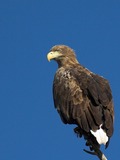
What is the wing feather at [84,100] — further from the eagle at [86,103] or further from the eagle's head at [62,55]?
the eagle's head at [62,55]

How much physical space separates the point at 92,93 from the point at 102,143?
1.33m

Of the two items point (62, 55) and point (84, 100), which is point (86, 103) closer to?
point (84, 100)

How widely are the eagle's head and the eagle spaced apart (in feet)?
2.09

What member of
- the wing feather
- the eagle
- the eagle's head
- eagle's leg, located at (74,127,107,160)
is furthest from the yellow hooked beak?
eagle's leg, located at (74,127,107,160)

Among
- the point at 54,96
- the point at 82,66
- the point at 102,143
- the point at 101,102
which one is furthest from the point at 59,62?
the point at 102,143

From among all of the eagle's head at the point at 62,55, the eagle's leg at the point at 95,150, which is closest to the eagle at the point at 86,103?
the eagle's leg at the point at 95,150

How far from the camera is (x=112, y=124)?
1176cm

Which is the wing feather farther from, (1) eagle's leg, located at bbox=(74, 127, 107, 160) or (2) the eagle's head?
(2) the eagle's head

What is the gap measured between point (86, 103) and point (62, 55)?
2.59 meters

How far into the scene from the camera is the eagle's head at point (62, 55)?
14.3 metres

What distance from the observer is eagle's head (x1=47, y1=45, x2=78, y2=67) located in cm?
1427

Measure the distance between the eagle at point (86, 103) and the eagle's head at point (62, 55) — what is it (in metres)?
0.64

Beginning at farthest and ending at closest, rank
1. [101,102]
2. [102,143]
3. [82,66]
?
[82,66] → [101,102] → [102,143]

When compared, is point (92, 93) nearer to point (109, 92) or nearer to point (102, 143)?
point (109, 92)
